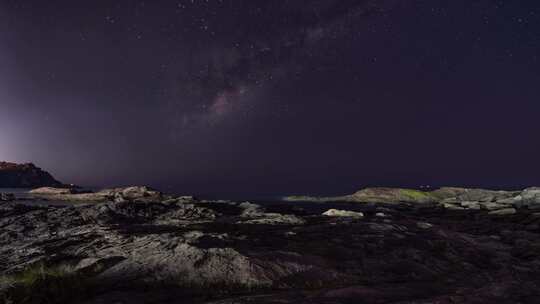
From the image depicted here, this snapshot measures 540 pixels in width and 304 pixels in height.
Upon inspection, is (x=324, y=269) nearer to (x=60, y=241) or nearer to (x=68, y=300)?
(x=68, y=300)

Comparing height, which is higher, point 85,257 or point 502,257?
point 85,257

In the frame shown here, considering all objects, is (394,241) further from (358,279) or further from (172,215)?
(172,215)

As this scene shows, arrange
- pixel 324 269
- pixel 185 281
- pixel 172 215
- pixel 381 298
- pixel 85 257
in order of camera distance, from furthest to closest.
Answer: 1. pixel 172 215
2. pixel 85 257
3. pixel 324 269
4. pixel 185 281
5. pixel 381 298

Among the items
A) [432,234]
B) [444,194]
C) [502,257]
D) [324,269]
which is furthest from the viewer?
[444,194]

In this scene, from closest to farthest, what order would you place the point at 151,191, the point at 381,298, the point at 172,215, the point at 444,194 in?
the point at 381,298 → the point at 172,215 → the point at 444,194 → the point at 151,191

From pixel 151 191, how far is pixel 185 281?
116m

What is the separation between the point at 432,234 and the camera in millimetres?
15992

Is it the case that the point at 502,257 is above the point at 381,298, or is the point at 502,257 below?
below

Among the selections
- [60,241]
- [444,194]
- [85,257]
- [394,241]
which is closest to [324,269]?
[394,241]

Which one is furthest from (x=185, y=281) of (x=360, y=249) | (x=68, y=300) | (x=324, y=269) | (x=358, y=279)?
(x=360, y=249)

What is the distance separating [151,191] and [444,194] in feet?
342

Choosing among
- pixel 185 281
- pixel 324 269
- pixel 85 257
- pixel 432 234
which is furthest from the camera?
pixel 432 234

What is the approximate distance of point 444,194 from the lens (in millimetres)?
105750

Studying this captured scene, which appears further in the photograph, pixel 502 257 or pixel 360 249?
pixel 502 257
